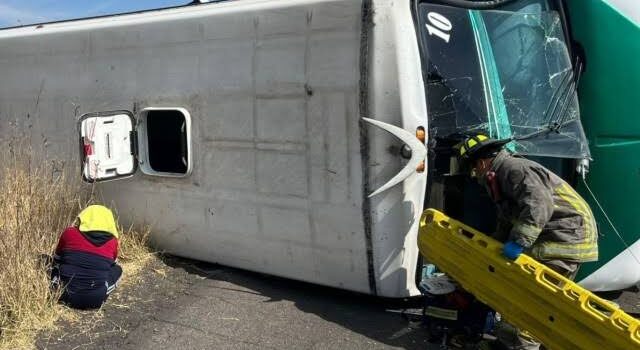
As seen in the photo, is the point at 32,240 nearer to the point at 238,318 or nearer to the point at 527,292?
the point at 238,318

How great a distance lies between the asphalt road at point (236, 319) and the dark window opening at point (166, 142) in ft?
3.23

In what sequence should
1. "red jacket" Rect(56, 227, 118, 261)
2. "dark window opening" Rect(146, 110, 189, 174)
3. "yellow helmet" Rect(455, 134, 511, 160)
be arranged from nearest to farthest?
1. "yellow helmet" Rect(455, 134, 511, 160)
2. "red jacket" Rect(56, 227, 118, 261)
3. "dark window opening" Rect(146, 110, 189, 174)

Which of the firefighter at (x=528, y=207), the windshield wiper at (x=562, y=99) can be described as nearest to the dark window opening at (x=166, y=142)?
the firefighter at (x=528, y=207)

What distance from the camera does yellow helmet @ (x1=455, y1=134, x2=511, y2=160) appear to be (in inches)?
133

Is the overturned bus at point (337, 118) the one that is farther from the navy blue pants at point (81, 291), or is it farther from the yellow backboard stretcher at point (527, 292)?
the navy blue pants at point (81, 291)

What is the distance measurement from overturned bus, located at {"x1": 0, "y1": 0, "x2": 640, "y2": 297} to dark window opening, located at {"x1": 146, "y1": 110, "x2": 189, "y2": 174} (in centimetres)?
26

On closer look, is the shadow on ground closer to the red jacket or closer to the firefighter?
the firefighter

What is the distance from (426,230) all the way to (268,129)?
4.34 feet

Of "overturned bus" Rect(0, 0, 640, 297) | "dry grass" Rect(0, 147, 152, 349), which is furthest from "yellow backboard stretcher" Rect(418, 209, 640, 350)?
"dry grass" Rect(0, 147, 152, 349)

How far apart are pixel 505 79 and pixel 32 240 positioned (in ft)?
11.1

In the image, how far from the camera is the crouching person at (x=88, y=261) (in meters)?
3.89

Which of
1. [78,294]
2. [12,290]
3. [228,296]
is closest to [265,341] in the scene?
[228,296]

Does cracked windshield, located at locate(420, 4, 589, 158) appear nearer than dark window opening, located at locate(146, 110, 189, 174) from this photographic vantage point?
Yes

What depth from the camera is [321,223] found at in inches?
156
